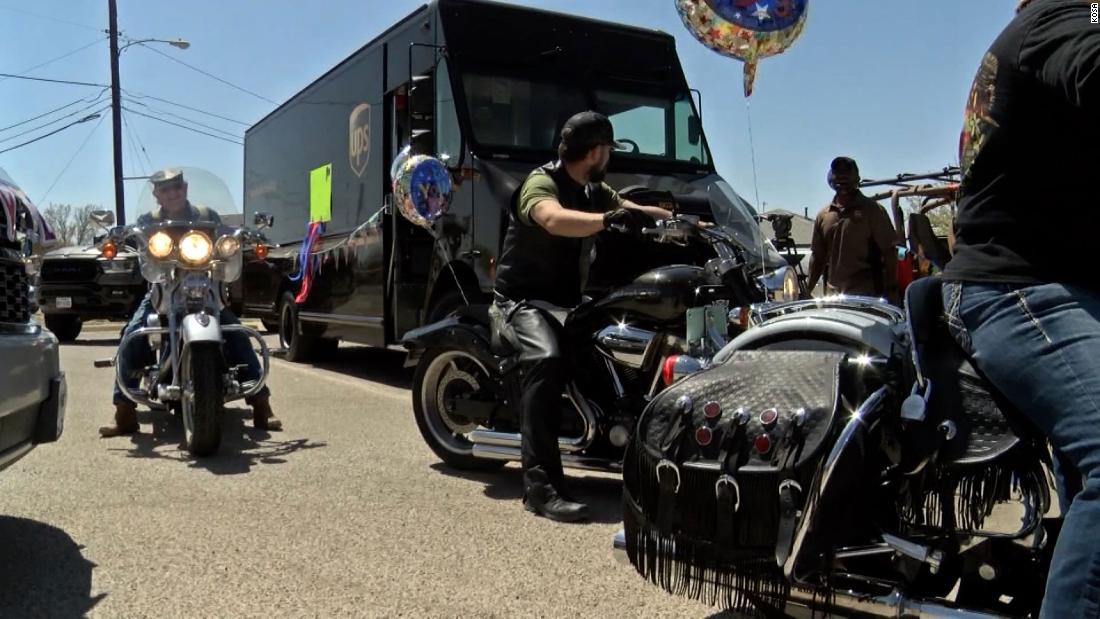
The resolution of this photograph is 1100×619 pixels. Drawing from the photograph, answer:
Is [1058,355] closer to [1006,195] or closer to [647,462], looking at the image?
[1006,195]

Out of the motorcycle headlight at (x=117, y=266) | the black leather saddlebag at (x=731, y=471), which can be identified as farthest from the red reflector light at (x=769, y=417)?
the motorcycle headlight at (x=117, y=266)

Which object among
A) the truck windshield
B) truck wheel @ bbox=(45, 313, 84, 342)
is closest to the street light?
truck wheel @ bbox=(45, 313, 84, 342)

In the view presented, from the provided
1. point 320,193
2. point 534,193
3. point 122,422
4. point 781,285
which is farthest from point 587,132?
point 320,193

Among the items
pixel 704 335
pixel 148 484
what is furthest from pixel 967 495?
pixel 148 484

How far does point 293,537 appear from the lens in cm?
379

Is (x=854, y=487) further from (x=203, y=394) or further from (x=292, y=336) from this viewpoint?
(x=292, y=336)

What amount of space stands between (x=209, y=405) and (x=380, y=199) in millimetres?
3525

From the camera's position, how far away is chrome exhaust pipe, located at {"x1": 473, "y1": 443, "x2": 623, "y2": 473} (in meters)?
4.27

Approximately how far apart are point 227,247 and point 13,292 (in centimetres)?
235

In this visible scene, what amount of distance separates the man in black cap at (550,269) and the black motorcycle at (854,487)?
1676mm

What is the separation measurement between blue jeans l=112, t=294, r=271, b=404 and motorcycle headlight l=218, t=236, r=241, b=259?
1.29 ft

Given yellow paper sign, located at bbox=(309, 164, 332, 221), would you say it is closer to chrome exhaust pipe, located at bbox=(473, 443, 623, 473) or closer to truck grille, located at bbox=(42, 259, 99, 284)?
truck grille, located at bbox=(42, 259, 99, 284)

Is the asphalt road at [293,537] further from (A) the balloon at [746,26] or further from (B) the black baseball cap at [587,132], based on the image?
(A) the balloon at [746,26]

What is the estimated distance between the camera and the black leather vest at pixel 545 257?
4.43 m
